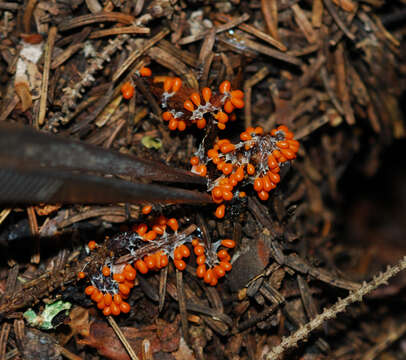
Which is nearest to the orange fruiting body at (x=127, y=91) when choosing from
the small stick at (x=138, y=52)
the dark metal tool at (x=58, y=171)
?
the small stick at (x=138, y=52)

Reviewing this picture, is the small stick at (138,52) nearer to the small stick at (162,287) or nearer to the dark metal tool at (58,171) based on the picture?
the dark metal tool at (58,171)

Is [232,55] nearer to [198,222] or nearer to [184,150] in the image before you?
[184,150]

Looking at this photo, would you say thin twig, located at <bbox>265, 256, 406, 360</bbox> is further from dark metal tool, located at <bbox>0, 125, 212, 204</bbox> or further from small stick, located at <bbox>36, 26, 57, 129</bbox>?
small stick, located at <bbox>36, 26, 57, 129</bbox>

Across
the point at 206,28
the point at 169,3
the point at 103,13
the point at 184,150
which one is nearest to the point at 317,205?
the point at 184,150

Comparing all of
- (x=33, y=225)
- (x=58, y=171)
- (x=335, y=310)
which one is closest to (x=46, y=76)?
(x=33, y=225)

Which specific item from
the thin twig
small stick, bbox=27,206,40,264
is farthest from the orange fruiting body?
the thin twig

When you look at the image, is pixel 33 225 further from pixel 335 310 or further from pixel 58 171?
pixel 335 310
